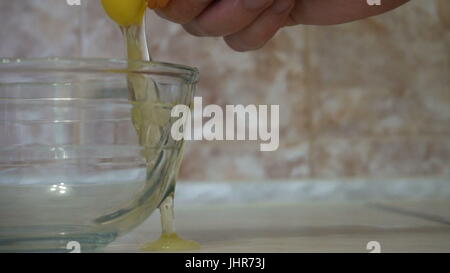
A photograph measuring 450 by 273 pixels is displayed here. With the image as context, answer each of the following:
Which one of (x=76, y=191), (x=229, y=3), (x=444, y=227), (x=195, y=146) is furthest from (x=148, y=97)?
(x=195, y=146)

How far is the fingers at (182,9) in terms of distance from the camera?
0.74m

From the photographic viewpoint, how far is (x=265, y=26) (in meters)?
0.81

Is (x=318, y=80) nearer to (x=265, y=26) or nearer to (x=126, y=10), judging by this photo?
(x=265, y=26)

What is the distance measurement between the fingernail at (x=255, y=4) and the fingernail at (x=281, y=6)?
34mm

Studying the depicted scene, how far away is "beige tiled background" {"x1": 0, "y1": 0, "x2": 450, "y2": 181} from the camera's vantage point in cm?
124

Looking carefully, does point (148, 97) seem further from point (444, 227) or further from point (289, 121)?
point (289, 121)

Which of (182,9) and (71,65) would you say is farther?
(182,9)

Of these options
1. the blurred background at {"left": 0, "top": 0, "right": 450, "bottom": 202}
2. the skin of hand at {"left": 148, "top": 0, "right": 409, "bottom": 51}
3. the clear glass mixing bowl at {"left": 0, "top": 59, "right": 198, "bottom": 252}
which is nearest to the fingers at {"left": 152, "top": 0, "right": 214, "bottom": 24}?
the skin of hand at {"left": 148, "top": 0, "right": 409, "bottom": 51}

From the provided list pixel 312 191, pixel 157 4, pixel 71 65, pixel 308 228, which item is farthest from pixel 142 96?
pixel 312 191

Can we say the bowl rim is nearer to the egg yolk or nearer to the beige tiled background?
the egg yolk

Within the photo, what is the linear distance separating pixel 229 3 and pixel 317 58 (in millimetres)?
573

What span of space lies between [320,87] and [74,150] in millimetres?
829

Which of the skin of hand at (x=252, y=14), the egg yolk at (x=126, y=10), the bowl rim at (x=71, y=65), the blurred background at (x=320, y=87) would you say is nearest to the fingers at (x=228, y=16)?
the skin of hand at (x=252, y=14)

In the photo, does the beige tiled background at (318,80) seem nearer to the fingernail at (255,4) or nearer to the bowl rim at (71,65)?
the fingernail at (255,4)
